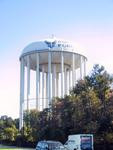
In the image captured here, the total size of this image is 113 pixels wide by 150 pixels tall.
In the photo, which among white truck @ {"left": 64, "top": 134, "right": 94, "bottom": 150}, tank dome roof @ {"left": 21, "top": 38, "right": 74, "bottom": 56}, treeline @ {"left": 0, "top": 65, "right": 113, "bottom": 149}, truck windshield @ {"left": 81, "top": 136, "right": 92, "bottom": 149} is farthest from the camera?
tank dome roof @ {"left": 21, "top": 38, "right": 74, "bottom": 56}

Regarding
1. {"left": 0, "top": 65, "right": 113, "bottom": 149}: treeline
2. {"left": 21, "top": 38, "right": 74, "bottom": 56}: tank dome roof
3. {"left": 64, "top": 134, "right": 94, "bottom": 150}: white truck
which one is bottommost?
{"left": 64, "top": 134, "right": 94, "bottom": 150}: white truck

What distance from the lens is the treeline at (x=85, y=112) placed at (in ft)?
202

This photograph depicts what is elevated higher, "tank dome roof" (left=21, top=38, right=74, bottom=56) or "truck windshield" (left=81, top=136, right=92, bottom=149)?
"tank dome roof" (left=21, top=38, right=74, bottom=56)

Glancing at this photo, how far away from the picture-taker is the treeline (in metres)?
61.6

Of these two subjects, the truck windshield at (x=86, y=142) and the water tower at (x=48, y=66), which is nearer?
the truck windshield at (x=86, y=142)

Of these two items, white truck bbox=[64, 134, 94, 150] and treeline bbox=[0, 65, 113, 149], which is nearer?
white truck bbox=[64, 134, 94, 150]

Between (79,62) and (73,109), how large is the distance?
2423cm

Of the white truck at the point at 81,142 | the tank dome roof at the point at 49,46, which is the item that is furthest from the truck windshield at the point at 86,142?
the tank dome roof at the point at 49,46

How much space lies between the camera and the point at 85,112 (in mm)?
63375

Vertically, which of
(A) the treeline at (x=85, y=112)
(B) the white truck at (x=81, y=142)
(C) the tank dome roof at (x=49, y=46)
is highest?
(C) the tank dome roof at (x=49, y=46)

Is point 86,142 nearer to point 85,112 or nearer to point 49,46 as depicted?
point 85,112

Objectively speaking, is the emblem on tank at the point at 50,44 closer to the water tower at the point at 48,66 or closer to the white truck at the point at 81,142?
the water tower at the point at 48,66

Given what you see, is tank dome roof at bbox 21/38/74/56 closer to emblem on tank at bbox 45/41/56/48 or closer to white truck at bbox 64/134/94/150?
emblem on tank at bbox 45/41/56/48

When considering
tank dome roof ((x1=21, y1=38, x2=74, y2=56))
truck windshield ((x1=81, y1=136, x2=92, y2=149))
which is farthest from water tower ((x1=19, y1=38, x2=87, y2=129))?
truck windshield ((x1=81, y1=136, x2=92, y2=149))
